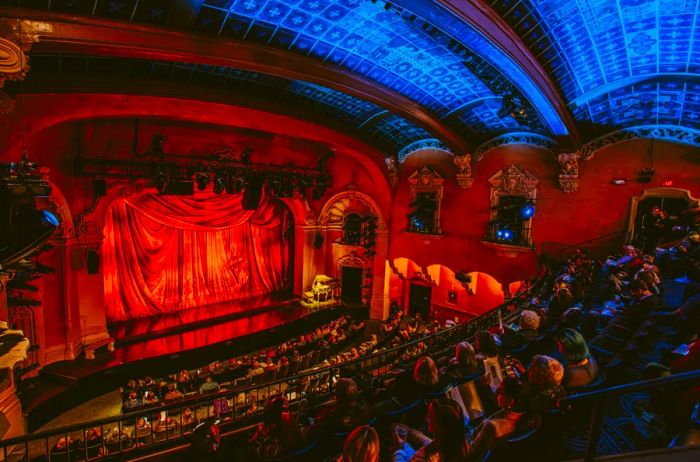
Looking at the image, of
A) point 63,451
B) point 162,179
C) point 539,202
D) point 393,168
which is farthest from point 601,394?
point 393,168

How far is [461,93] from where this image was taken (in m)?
9.70

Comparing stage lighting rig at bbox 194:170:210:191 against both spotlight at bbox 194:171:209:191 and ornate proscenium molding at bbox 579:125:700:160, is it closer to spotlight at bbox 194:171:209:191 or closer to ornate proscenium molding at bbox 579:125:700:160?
spotlight at bbox 194:171:209:191

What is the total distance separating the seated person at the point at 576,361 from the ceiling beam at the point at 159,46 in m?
6.54

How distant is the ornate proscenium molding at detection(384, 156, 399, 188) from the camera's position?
14742 millimetres

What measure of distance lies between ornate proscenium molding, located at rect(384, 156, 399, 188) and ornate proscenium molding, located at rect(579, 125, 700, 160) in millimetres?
6550

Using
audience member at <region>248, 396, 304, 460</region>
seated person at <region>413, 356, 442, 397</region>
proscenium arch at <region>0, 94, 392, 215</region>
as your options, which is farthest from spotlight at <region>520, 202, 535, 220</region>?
audience member at <region>248, 396, 304, 460</region>

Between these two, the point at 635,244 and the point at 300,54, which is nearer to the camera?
the point at 300,54

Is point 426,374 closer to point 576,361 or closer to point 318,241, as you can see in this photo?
point 576,361

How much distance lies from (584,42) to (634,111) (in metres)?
3.81

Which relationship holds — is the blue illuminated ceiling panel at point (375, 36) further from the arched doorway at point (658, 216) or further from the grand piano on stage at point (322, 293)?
the grand piano on stage at point (322, 293)

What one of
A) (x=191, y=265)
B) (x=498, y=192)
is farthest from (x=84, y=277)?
(x=498, y=192)

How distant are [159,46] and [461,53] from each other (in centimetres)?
525

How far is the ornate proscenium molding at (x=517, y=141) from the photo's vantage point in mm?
11266

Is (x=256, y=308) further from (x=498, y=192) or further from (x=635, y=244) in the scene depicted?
(x=635, y=244)
